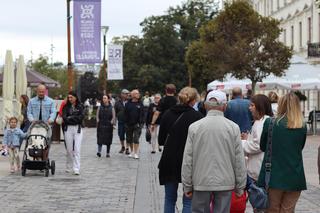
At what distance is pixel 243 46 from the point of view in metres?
37.0

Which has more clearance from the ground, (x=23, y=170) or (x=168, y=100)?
(x=168, y=100)

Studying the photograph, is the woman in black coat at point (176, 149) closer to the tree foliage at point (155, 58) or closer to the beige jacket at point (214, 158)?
the beige jacket at point (214, 158)

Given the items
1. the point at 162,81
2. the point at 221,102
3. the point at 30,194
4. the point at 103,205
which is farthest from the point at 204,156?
the point at 162,81

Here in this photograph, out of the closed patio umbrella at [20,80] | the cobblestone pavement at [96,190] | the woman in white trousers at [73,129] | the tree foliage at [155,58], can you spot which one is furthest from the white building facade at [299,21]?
the woman in white trousers at [73,129]

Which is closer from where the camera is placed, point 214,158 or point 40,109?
point 214,158

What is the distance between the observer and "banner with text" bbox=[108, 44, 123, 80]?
3903 cm

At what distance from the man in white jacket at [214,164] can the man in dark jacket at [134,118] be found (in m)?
13.1

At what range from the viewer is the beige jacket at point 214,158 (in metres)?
6.75

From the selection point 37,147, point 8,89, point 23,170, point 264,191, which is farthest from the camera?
point 8,89

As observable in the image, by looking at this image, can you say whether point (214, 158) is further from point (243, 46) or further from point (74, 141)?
Result: point (243, 46)

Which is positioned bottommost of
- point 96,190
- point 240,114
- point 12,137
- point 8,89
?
point 96,190

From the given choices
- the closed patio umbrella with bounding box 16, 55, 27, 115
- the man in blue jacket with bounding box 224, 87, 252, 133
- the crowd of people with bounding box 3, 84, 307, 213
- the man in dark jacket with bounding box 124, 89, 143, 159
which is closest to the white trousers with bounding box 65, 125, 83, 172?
the man in blue jacket with bounding box 224, 87, 252, 133

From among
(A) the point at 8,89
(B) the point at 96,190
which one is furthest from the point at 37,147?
(A) the point at 8,89

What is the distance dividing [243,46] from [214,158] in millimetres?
30668
